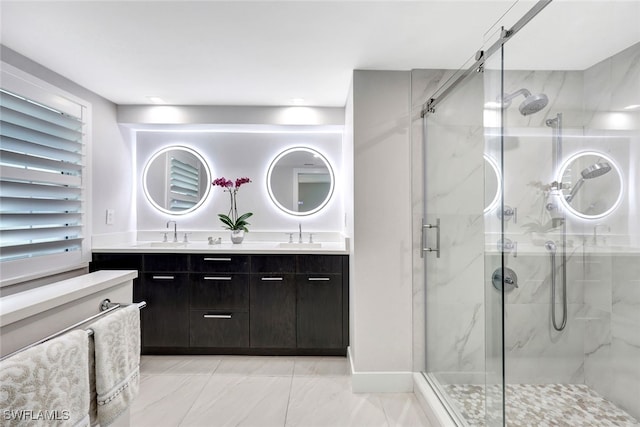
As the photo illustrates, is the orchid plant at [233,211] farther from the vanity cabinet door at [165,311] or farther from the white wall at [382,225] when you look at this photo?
the white wall at [382,225]

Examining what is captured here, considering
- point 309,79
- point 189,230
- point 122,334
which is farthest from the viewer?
point 189,230

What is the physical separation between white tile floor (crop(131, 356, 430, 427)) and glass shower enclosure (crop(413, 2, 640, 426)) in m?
0.52

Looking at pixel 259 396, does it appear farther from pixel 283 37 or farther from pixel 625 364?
pixel 283 37

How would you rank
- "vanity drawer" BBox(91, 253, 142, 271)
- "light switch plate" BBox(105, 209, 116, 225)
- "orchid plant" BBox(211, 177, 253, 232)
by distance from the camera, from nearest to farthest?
"vanity drawer" BBox(91, 253, 142, 271), "light switch plate" BBox(105, 209, 116, 225), "orchid plant" BBox(211, 177, 253, 232)

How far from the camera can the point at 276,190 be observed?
3533mm

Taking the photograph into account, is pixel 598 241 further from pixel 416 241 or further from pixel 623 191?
pixel 416 241

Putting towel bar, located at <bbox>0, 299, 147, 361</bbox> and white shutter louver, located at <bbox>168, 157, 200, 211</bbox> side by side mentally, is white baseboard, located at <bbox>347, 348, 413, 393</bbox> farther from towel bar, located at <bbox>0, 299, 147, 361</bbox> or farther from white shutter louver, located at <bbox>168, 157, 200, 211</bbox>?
white shutter louver, located at <bbox>168, 157, 200, 211</bbox>

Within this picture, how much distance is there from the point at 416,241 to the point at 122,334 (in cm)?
185

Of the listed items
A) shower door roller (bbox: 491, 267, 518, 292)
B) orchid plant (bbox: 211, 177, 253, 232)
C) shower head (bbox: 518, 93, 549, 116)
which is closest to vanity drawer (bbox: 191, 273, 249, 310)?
orchid plant (bbox: 211, 177, 253, 232)

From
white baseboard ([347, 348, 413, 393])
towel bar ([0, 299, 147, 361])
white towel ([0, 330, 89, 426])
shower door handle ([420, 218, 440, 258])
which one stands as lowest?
white baseboard ([347, 348, 413, 393])

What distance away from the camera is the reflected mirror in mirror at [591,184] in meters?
1.54

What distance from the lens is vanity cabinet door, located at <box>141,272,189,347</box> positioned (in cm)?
281

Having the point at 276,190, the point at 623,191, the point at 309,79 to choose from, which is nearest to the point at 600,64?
the point at 623,191

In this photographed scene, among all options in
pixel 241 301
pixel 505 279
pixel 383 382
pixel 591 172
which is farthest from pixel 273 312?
pixel 591 172
